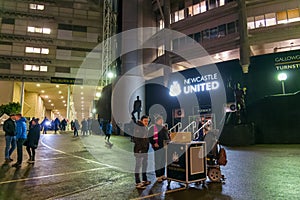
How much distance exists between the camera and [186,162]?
5320mm

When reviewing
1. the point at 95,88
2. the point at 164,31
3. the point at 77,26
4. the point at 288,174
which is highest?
the point at 77,26

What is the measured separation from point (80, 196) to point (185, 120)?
2250 cm

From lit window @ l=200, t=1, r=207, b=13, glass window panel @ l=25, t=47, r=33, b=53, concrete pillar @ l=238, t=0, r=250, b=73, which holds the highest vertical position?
lit window @ l=200, t=1, r=207, b=13

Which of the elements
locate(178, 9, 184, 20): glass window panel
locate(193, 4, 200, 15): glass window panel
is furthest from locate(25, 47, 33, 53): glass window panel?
locate(193, 4, 200, 15): glass window panel

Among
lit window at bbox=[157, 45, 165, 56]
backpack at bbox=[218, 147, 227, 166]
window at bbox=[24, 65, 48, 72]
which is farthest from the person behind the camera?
window at bbox=[24, 65, 48, 72]

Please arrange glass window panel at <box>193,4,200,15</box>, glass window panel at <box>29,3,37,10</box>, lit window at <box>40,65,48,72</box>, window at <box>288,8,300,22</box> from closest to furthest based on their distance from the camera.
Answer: window at <box>288,8,300,22</box>
glass window panel at <box>193,4,200,15</box>
lit window at <box>40,65,48,72</box>
glass window panel at <box>29,3,37,10</box>

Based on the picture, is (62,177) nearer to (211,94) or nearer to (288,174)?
(288,174)

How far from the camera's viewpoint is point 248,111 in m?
18.7

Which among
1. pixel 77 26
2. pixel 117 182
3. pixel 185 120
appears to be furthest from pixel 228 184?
pixel 77 26

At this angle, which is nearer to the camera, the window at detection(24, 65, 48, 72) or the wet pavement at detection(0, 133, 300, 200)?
the wet pavement at detection(0, 133, 300, 200)

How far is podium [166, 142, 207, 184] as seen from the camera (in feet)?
17.5

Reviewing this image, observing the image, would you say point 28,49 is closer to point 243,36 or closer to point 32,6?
point 32,6

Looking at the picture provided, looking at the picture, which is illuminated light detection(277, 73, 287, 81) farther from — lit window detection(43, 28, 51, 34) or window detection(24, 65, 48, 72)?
lit window detection(43, 28, 51, 34)

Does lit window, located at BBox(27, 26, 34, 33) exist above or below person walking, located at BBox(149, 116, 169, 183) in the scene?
above
